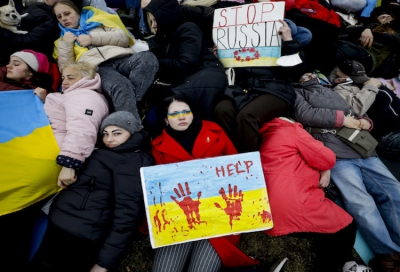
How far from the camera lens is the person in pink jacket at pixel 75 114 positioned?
88.5 inches

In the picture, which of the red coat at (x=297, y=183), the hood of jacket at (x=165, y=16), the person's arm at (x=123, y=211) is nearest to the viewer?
the person's arm at (x=123, y=211)

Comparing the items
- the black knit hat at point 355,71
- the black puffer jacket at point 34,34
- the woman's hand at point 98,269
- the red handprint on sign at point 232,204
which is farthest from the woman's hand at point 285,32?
the woman's hand at point 98,269

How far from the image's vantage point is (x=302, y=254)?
2.82m

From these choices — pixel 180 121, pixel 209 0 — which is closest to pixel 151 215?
pixel 180 121

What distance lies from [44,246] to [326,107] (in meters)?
3.08

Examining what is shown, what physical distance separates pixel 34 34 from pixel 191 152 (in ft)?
8.07

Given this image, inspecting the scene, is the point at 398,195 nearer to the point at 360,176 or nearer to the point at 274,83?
the point at 360,176

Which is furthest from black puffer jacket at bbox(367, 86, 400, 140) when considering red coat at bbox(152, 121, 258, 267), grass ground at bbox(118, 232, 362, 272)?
red coat at bbox(152, 121, 258, 267)

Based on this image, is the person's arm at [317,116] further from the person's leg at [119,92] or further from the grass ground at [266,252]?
the person's leg at [119,92]

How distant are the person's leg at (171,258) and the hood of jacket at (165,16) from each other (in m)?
2.36

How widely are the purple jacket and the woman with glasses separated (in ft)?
1.98

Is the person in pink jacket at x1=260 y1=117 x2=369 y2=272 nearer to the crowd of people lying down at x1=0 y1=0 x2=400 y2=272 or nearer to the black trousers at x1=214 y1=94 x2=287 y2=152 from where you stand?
the crowd of people lying down at x1=0 y1=0 x2=400 y2=272

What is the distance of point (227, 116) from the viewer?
2.70 metres

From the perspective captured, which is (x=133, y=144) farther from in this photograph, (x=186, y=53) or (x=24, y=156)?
(x=186, y=53)
